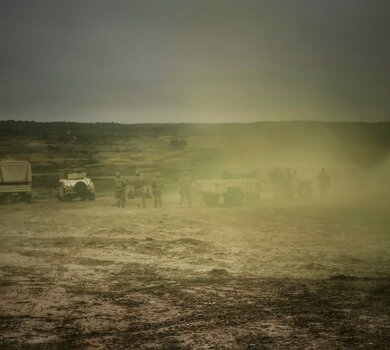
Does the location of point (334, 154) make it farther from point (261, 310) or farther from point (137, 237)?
point (261, 310)

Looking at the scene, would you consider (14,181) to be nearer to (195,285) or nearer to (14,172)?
(14,172)

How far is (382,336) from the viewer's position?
17.3 ft

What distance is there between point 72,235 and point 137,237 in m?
2.30

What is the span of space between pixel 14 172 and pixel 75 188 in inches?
148

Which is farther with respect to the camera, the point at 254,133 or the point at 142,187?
the point at 254,133

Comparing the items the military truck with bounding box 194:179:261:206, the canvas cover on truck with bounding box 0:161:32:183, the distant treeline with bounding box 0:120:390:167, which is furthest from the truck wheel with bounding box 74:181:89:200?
the distant treeline with bounding box 0:120:390:167

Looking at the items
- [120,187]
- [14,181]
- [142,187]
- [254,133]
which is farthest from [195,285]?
[254,133]

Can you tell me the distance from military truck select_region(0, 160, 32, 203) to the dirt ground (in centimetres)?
981

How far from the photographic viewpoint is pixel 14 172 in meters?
25.1

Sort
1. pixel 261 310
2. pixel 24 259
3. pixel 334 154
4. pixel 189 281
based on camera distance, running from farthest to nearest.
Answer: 1. pixel 334 154
2. pixel 24 259
3. pixel 189 281
4. pixel 261 310

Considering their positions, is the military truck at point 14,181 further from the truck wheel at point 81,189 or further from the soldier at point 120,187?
the soldier at point 120,187

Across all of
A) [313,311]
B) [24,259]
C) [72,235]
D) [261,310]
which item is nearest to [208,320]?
[261,310]

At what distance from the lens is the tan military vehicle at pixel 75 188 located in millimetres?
25109

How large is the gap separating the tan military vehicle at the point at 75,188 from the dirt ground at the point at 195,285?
949 cm
